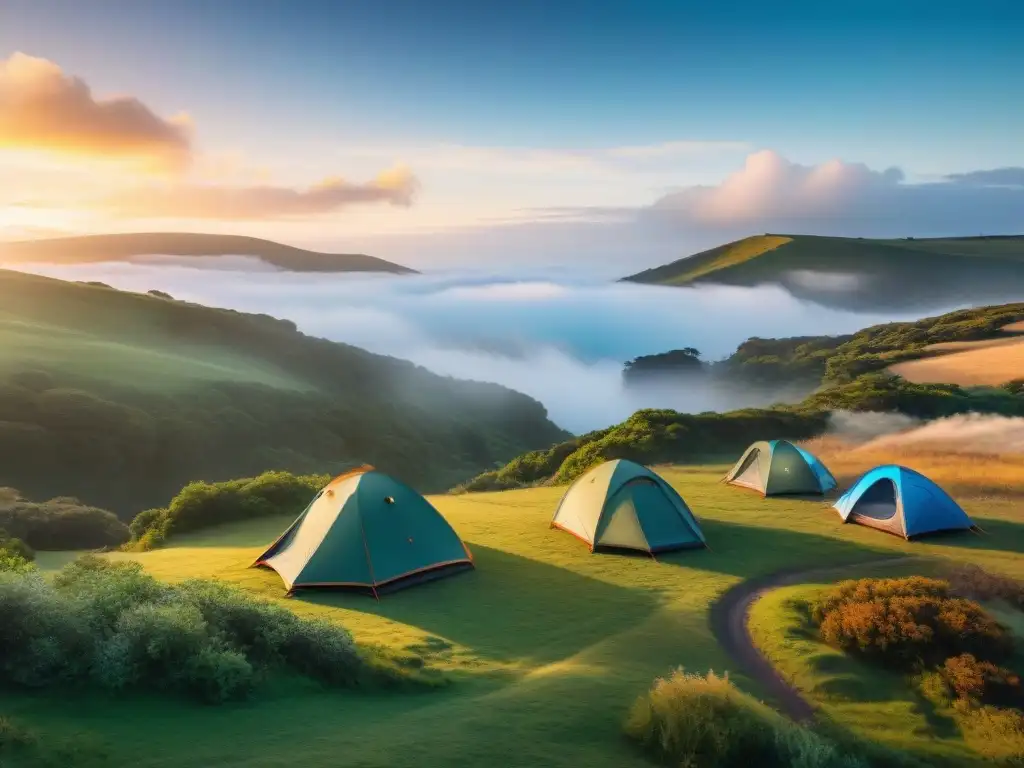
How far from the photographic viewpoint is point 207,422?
7075 centimetres

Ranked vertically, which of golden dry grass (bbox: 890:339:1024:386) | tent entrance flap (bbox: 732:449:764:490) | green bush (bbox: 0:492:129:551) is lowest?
green bush (bbox: 0:492:129:551)

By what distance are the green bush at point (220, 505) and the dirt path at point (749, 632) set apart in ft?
56.2

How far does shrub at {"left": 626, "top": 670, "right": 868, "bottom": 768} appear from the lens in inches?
337

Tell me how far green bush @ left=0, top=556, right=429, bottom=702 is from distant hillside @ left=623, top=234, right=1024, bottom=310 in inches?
6097

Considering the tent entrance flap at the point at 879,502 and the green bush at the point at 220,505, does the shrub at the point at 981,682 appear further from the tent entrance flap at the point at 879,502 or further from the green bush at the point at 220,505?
the green bush at the point at 220,505

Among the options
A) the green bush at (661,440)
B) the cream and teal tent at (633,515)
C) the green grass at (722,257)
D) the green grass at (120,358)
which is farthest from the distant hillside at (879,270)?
the cream and teal tent at (633,515)

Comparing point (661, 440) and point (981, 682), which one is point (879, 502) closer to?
point (981, 682)

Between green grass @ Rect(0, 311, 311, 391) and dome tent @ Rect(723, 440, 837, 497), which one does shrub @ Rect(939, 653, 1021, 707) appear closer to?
dome tent @ Rect(723, 440, 837, 497)

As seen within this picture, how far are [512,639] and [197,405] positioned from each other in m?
66.5

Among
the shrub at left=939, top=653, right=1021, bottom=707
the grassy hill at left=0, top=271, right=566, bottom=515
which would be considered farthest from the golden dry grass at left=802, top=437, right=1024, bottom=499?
the grassy hill at left=0, top=271, right=566, bottom=515

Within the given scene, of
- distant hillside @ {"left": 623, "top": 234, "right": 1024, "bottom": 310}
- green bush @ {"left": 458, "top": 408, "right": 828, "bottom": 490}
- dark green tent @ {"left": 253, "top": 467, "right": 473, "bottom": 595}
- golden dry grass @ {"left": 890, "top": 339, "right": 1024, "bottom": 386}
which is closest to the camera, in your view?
dark green tent @ {"left": 253, "top": 467, "right": 473, "bottom": 595}

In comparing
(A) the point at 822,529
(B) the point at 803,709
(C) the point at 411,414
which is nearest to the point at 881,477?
(A) the point at 822,529

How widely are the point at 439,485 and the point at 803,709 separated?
7188 centimetres

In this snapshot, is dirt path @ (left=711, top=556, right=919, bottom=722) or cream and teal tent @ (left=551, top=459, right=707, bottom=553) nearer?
dirt path @ (left=711, top=556, right=919, bottom=722)
